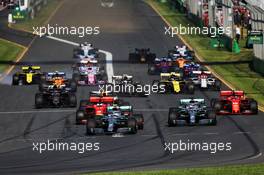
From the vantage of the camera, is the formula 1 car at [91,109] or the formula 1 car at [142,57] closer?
the formula 1 car at [91,109]

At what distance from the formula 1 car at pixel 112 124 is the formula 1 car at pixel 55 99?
8.01 metres

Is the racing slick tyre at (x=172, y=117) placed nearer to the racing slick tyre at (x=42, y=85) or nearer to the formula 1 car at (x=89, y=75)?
the racing slick tyre at (x=42, y=85)

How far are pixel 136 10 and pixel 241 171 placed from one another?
293ft

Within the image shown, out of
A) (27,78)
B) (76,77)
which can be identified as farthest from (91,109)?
(27,78)

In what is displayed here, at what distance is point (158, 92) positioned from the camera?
5303cm

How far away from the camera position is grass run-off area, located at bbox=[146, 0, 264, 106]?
55.7 meters

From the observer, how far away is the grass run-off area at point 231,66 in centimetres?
5566

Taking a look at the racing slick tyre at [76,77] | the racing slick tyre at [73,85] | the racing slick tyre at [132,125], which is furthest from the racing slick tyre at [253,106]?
the racing slick tyre at [76,77]

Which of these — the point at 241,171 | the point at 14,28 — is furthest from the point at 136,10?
the point at 241,171

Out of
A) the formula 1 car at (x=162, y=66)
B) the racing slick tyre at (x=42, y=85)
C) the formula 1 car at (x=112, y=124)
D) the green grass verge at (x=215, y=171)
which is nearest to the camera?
the green grass verge at (x=215, y=171)

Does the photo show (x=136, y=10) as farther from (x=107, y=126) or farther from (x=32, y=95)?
(x=107, y=126)

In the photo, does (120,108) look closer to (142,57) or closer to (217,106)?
(217,106)

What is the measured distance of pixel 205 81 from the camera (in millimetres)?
54031

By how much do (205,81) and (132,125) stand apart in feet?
53.3
